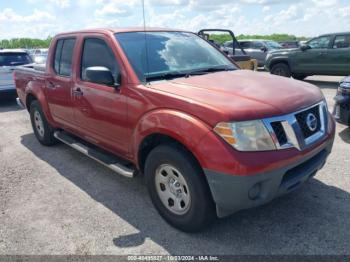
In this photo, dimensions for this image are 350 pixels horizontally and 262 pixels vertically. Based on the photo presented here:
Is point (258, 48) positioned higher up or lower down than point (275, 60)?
higher up

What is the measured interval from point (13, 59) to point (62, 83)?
22.9 ft

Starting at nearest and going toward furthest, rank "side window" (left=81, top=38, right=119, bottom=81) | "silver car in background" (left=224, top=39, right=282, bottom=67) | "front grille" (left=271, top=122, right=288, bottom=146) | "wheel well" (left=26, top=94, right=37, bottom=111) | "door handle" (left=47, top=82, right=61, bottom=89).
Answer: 1. "front grille" (left=271, top=122, right=288, bottom=146)
2. "side window" (left=81, top=38, right=119, bottom=81)
3. "door handle" (left=47, top=82, right=61, bottom=89)
4. "wheel well" (left=26, top=94, right=37, bottom=111)
5. "silver car in background" (left=224, top=39, right=282, bottom=67)

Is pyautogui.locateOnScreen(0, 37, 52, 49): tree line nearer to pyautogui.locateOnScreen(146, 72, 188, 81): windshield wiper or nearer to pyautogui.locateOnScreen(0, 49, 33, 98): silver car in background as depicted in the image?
pyautogui.locateOnScreen(0, 49, 33, 98): silver car in background

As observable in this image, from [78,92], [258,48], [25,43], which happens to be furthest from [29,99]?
[25,43]

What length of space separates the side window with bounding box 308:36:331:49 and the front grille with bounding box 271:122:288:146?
405 inches

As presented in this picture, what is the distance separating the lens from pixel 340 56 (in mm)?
11336

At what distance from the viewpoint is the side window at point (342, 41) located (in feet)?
37.0

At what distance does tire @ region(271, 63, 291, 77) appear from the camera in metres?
12.8

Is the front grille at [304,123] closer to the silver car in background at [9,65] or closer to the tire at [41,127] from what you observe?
the tire at [41,127]

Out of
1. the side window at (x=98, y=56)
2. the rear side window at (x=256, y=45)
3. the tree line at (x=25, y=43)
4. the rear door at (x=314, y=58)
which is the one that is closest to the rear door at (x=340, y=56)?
the rear door at (x=314, y=58)

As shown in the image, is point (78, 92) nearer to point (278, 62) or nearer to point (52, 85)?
point (52, 85)

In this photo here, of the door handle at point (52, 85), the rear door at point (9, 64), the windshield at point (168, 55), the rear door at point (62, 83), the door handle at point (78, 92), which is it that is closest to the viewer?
the windshield at point (168, 55)

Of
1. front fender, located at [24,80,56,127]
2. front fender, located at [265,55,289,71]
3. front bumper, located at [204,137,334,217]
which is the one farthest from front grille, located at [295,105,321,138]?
front fender, located at [265,55,289,71]

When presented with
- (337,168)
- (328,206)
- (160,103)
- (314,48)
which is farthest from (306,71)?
(160,103)
